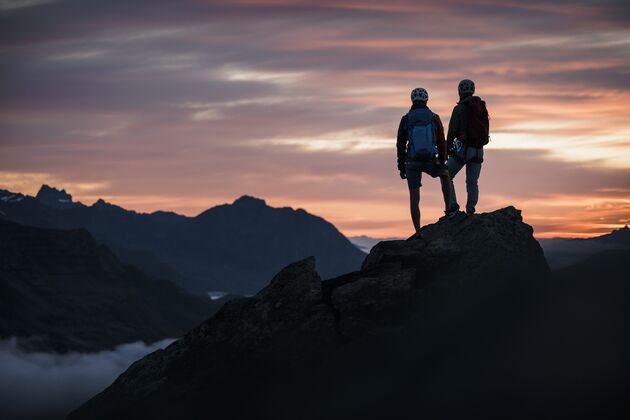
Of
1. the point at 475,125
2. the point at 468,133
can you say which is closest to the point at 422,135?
the point at 468,133

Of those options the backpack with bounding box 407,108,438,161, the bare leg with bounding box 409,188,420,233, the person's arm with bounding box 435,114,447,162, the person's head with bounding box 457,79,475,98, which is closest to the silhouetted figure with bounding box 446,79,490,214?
the person's head with bounding box 457,79,475,98

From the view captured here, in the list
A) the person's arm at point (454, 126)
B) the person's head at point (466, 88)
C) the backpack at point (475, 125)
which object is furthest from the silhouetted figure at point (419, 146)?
the person's head at point (466, 88)

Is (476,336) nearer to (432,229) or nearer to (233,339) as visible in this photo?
(432,229)

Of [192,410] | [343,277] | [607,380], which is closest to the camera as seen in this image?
[607,380]

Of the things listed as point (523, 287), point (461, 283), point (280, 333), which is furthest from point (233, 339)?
point (523, 287)

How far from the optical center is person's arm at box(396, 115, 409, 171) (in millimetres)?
32812

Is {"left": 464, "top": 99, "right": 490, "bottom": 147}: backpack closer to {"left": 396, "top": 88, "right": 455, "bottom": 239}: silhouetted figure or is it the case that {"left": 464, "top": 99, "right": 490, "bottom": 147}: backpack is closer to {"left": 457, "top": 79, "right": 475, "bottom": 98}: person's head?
{"left": 457, "top": 79, "right": 475, "bottom": 98}: person's head

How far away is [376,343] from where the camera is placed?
31406mm

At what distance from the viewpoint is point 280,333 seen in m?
31.8

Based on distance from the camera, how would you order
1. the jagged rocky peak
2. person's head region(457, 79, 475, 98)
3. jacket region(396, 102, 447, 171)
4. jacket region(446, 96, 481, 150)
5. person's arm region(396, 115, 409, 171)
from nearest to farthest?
the jagged rocky peak, jacket region(396, 102, 447, 171), person's arm region(396, 115, 409, 171), jacket region(446, 96, 481, 150), person's head region(457, 79, 475, 98)

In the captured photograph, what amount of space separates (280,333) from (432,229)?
24.4 feet

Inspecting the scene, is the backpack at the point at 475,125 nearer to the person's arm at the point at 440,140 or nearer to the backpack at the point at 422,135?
the person's arm at the point at 440,140

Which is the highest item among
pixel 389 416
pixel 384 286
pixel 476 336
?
pixel 384 286

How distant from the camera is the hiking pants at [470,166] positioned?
33.2 m
